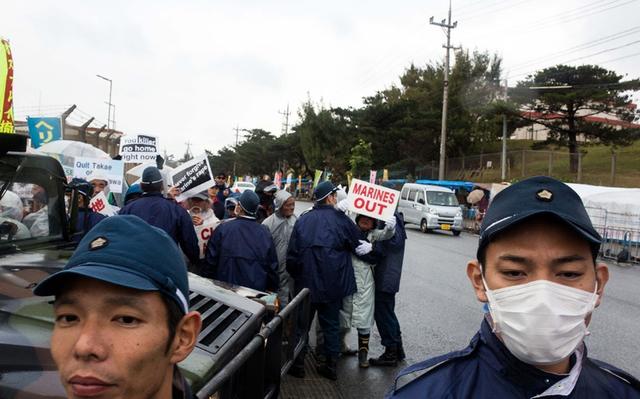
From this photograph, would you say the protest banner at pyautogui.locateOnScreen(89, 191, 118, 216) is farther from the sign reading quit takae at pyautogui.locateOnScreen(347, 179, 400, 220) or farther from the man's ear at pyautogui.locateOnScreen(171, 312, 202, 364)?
the man's ear at pyautogui.locateOnScreen(171, 312, 202, 364)

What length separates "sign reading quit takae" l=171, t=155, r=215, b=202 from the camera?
698cm

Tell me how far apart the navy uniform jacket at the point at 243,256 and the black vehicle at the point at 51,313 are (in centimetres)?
92

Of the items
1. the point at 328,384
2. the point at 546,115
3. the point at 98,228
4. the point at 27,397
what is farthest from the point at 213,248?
the point at 546,115

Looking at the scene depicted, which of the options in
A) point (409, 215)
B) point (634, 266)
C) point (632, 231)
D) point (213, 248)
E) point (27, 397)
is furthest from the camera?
point (409, 215)

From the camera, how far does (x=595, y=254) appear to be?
1.63 meters

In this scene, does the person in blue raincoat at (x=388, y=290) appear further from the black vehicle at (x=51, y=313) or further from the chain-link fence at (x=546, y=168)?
the chain-link fence at (x=546, y=168)

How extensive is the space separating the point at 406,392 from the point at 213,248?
3.75m

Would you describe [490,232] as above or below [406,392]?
above

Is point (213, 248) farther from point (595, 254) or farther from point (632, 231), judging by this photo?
point (632, 231)

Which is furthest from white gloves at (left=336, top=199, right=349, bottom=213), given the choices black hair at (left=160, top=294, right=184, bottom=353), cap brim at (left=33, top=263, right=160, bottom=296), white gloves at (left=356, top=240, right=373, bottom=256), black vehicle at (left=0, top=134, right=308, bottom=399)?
cap brim at (left=33, top=263, right=160, bottom=296)

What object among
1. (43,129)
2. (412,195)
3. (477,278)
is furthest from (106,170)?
(412,195)

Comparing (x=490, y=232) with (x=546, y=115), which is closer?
(x=490, y=232)

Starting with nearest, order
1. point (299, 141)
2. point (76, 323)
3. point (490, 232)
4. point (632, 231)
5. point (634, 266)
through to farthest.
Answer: point (76, 323)
point (490, 232)
point (634, 266)
point (632, 231)
point (299, 141)

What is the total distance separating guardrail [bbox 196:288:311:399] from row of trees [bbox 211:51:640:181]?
33.5 metres
